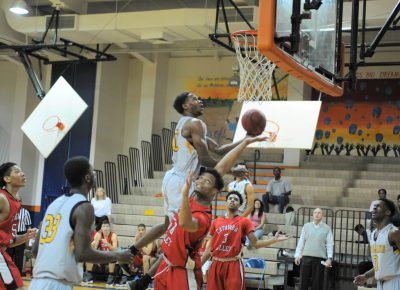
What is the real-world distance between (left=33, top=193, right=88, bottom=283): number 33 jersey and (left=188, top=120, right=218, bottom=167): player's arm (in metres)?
1.64

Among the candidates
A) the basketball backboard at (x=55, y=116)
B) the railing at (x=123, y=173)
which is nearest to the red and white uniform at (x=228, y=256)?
the basketball backboard at (x=55, y=116)

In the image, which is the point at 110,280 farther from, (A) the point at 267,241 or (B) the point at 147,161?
(A) the point at 267,241

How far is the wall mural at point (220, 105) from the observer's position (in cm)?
1792

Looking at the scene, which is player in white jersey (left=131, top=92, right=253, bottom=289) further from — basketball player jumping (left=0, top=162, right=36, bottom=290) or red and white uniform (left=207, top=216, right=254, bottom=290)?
red and white uniform (left=207, top=216, right=254, bottom=290)

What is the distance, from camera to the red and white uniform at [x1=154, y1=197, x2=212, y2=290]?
5387 millimetres

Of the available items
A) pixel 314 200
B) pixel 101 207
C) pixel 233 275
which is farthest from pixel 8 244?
pixel 314 200

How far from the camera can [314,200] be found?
48.9 feet

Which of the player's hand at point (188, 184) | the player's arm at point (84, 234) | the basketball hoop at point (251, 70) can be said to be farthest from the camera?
the basketball hoop at point (251, 70)

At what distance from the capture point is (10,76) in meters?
19.3

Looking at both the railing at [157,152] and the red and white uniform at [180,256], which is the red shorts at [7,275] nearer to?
the red and white uniform at [180,256]

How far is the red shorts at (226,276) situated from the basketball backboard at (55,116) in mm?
5393

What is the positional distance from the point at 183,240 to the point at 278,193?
9.04 metres

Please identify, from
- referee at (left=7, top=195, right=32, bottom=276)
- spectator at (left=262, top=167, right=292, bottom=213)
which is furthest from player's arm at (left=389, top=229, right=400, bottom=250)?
spectator at (left=262, top=167, right=292, bottom=213)

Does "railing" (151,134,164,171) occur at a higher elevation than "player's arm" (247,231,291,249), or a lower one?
higher
